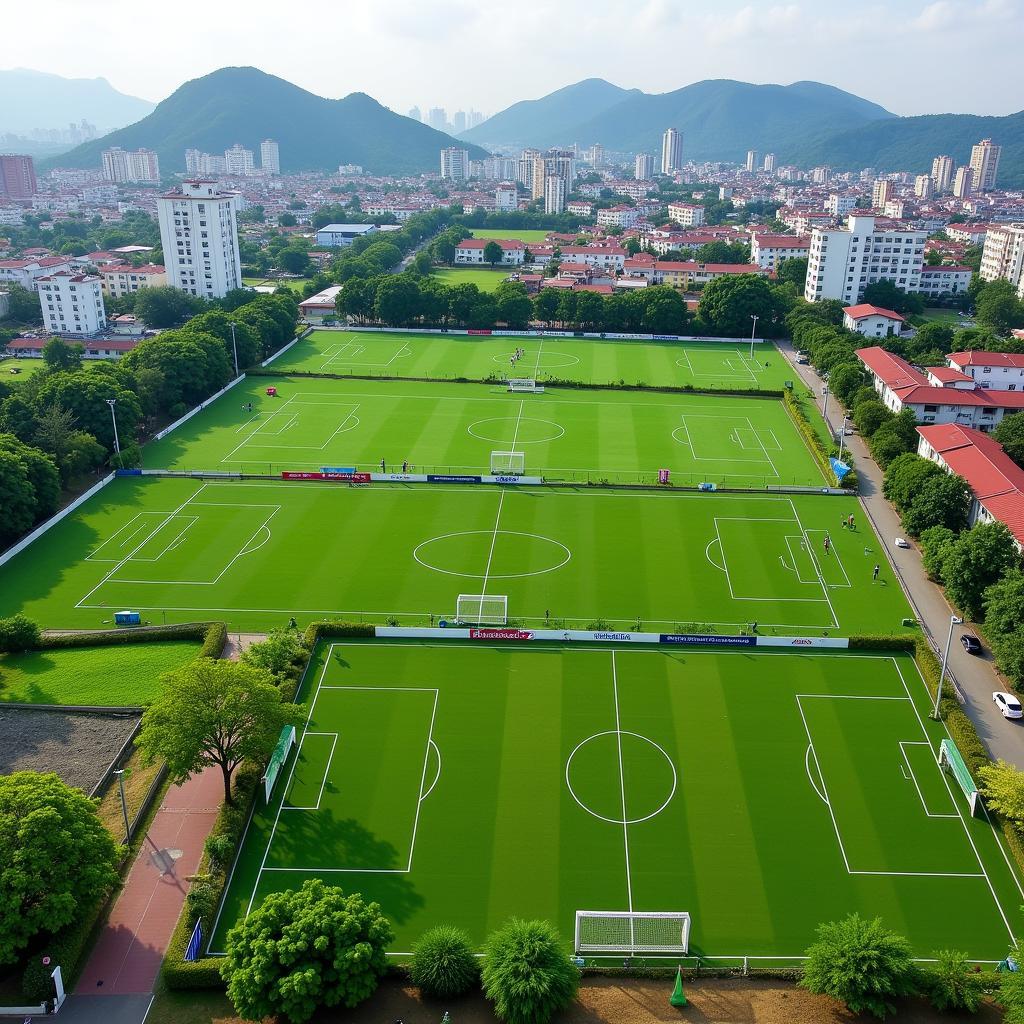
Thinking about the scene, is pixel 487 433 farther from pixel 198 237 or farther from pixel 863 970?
pixel 198 237

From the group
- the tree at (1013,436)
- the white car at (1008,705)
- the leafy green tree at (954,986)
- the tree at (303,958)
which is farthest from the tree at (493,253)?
the leafy green tree at (954,986)

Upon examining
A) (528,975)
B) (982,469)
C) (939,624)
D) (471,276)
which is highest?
(982,469)

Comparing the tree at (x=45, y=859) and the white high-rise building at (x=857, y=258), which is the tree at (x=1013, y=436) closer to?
the tree at (x=45, y=859)

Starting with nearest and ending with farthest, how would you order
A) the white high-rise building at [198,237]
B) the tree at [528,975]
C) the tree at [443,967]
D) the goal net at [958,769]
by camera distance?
the tree at [528,975]
the tree at [443,967]
the goal net at [958,769]
the white high-rise building at [198,237]

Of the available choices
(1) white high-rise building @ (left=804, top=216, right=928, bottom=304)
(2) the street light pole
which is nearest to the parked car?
(2) the street light pole

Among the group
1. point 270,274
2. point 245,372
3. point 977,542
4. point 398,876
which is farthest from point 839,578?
point 270,274

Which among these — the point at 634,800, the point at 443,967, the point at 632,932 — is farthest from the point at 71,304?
the point at 632,932
